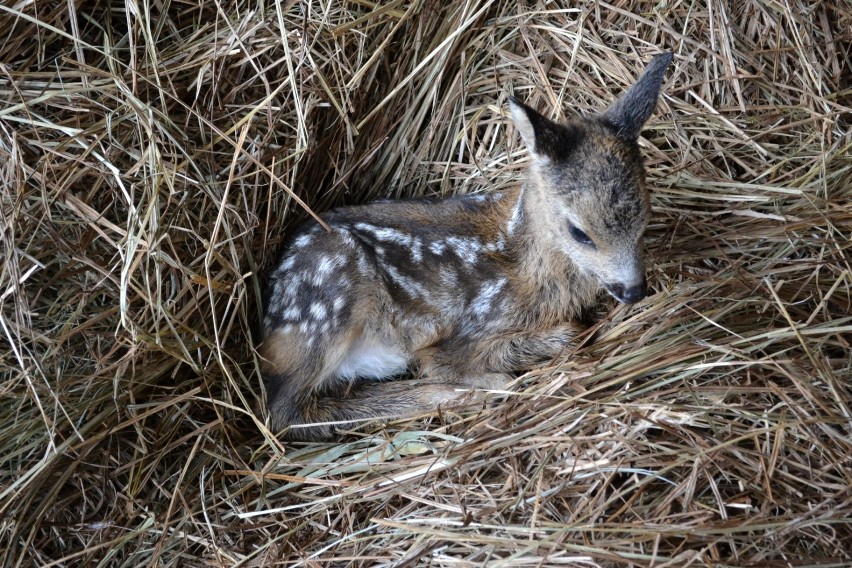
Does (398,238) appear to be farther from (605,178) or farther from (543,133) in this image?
(605,178)

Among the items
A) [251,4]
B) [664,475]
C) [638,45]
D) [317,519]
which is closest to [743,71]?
[638,45]

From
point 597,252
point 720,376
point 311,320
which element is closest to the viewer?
point 720,376

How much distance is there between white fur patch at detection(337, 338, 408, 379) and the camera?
12.5 feet

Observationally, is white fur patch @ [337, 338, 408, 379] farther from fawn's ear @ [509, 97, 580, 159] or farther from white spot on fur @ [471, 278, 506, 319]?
fawn's ear @ [509, 97, 580, 159]

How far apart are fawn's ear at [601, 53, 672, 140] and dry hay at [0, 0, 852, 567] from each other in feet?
1.80

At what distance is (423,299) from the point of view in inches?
150

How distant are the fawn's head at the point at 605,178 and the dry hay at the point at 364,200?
0.27m

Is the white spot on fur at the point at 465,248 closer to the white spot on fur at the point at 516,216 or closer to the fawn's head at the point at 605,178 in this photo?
the white spot on fur at the point at 516,216

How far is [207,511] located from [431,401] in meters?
1.14

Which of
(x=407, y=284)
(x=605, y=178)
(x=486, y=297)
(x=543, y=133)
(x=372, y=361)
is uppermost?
(x=543, y=133)

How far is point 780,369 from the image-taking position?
278 cm

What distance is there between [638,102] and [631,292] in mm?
850

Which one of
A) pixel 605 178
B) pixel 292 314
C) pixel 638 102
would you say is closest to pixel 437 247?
pixel 292 314

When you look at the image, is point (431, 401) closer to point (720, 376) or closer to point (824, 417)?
point (720, 376)
